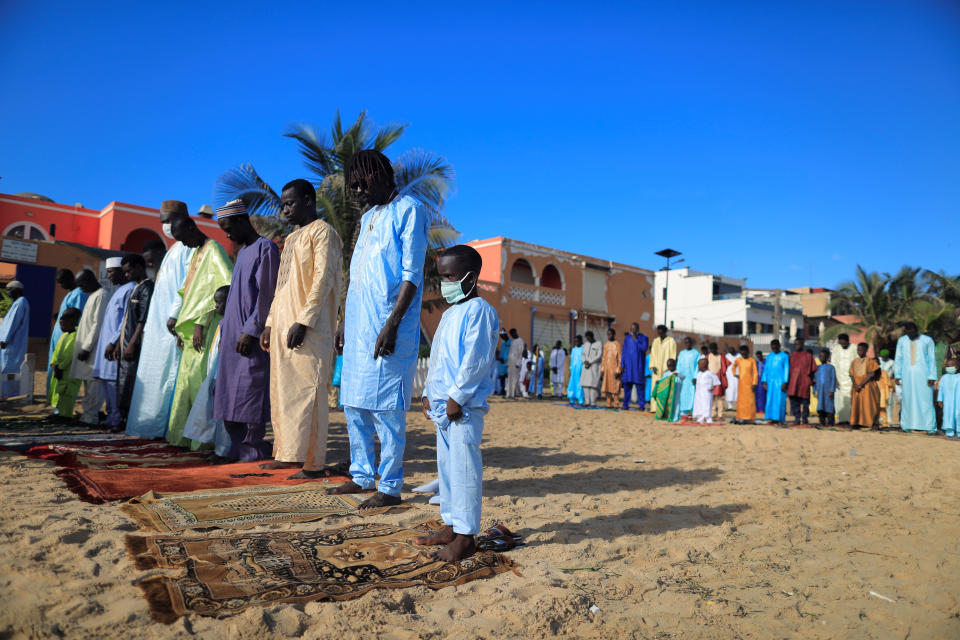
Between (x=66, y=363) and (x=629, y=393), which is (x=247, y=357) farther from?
(x=629, y=393)

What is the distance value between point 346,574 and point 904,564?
2595mm

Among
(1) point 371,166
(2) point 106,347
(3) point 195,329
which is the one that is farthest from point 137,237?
(1) point 371,166

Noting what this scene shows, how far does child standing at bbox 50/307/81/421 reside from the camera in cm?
700

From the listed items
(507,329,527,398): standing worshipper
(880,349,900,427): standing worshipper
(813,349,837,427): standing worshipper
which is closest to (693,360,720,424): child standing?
(813,349,837,427): standing worshipper

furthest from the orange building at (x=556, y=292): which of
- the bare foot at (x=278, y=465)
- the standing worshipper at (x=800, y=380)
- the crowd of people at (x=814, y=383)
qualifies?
the bare foot at (x=278, y=465)

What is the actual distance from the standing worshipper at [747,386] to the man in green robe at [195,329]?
32.9 feet

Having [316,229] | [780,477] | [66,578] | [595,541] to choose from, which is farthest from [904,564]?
[316,229]

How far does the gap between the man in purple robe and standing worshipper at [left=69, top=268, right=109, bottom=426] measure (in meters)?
3.01

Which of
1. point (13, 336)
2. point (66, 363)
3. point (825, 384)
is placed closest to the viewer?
point (66, 363)

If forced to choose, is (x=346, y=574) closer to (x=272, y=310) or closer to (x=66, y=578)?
(x=66, y=578)

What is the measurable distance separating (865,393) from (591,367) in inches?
225

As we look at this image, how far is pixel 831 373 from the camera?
38.2 ft

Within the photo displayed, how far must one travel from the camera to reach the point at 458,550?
8.30ft

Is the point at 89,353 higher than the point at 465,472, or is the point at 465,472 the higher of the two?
the point at 89,353
